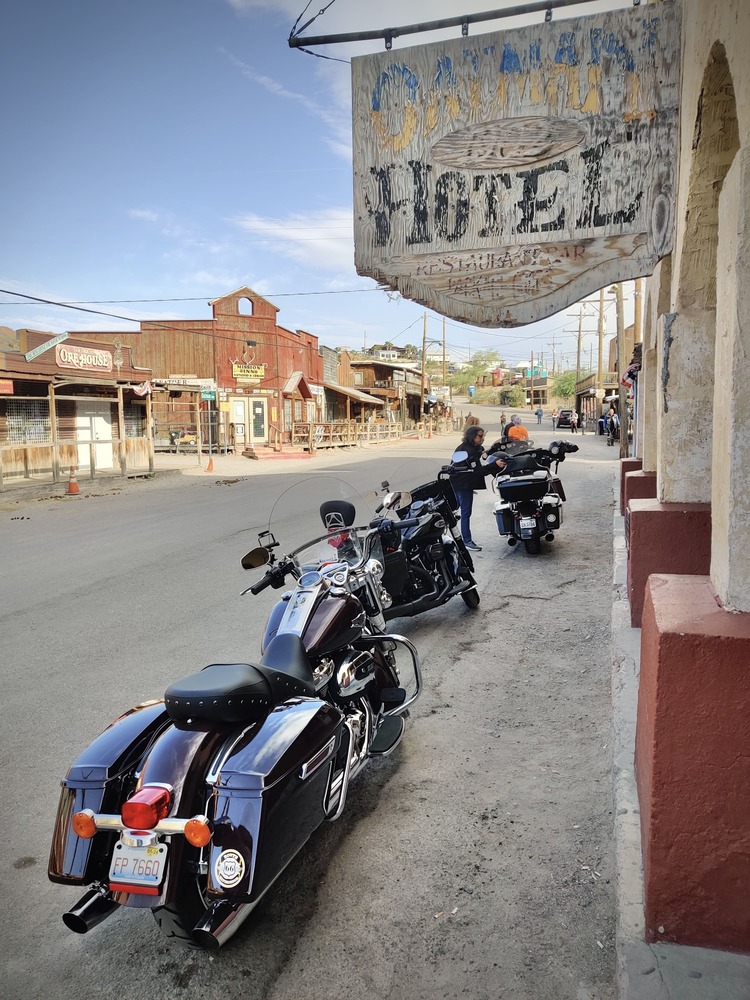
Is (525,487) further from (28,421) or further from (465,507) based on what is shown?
(28,421)

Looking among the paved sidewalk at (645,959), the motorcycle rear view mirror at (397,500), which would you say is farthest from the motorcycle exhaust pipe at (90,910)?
the motorcycle rear view mirror at (397,500)

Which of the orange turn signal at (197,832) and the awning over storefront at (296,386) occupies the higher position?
the awning over storefront at (296,386)

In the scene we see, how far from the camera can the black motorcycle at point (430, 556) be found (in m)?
5.58

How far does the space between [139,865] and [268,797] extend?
392 millimetres

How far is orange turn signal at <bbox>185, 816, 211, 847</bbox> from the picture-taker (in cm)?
198

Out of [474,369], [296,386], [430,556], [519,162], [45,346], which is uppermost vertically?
[474,369]

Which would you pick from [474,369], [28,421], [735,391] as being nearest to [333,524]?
[735,391]

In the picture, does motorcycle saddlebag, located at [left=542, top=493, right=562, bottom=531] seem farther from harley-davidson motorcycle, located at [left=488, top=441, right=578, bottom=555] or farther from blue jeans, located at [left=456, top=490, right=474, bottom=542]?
blue jeans, located at [left=456, top=490, right=474, bottom=542]

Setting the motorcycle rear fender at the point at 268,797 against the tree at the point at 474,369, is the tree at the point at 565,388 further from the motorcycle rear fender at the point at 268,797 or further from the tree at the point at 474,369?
the motorcycle rear fender at the point at 268,797

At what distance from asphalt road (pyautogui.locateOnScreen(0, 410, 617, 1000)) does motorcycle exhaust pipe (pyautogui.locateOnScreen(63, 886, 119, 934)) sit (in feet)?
0.98

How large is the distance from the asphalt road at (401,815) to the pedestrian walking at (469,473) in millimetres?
1120

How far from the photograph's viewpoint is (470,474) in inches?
296

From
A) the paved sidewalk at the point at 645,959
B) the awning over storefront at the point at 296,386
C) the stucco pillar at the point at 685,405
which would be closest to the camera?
the paved sidewalk at the point at 645,959

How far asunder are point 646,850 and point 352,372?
5520 cm
